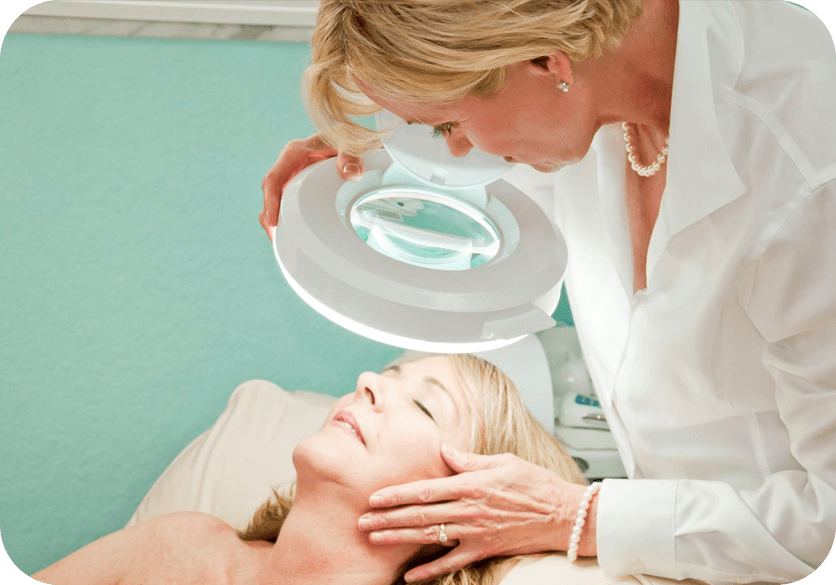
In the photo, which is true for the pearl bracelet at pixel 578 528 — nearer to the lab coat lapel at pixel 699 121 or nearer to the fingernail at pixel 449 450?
the fingernail at pixel 449 450

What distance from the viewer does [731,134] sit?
0.87m

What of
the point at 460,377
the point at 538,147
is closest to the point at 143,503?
the point at 460,377

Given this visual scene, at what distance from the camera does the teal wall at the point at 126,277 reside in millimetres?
1173

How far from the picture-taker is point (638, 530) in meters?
1.02

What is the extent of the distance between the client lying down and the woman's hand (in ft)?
0.09

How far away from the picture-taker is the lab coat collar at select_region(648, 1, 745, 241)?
841 mm

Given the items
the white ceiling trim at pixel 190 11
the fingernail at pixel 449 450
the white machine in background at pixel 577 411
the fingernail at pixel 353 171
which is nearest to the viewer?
the fingernail at pixel 353 171

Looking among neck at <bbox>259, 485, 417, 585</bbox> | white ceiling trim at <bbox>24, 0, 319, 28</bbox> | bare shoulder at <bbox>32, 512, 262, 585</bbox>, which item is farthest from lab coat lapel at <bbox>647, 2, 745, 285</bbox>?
white ceiling trim at <bbox>24, 0, 319, 28</bbox>

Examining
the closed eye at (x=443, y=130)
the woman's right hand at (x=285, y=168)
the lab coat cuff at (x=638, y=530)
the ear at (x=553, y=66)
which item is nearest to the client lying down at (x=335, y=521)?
the lab coat cuff at (x=638, y=530)

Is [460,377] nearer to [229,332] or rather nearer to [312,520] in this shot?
[312,520]

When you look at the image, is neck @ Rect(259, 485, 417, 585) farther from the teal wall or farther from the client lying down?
the teal wall

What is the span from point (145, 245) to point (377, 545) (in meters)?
0.79

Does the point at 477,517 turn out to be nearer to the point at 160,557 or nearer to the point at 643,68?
the point at 160,557

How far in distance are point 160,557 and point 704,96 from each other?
3.03 feet
